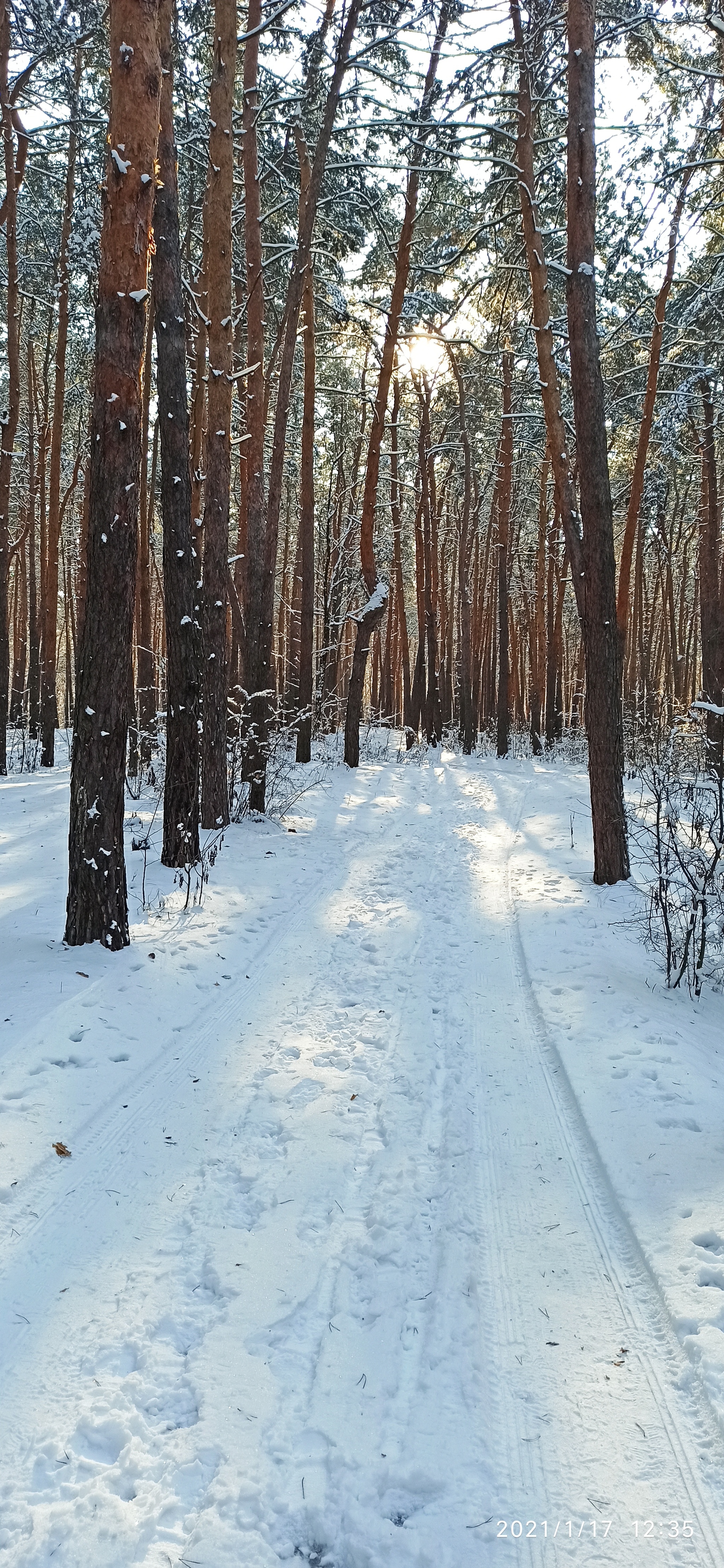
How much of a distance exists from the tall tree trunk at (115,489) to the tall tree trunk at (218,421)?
2.98 metres

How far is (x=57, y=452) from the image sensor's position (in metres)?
14.0

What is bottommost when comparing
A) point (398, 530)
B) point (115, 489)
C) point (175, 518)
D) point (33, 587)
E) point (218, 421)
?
point (115, 489)

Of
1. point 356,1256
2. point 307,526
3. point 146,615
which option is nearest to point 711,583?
point 307,526

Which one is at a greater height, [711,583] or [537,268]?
[537,268]

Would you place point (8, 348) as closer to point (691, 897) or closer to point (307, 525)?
point (307, 525)

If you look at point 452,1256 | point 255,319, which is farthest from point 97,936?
point 255,319

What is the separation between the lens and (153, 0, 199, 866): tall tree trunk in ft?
22.6

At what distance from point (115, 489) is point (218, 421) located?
400 cm

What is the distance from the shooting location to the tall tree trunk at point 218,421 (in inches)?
311

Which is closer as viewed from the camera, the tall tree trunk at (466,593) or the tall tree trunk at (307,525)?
the tall tree trunk at (307,525)

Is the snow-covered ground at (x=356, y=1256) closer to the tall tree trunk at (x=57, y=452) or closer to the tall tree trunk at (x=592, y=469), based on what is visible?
the tall tree trunk at (x=592, y=469)

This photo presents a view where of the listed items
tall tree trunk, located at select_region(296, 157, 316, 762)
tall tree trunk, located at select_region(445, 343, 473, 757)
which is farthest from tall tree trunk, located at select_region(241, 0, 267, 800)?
tall tree trunk, located at select_region(445, 343, 473, 757)

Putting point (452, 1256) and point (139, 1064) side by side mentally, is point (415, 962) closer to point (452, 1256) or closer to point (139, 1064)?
point (139, 1064)
